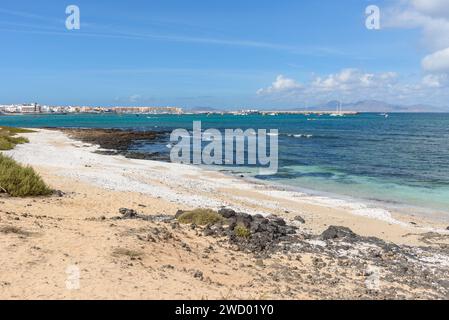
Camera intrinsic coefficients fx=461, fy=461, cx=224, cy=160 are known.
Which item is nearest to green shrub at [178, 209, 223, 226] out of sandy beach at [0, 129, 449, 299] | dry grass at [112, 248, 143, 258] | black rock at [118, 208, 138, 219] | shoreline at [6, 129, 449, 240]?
sandy beach at [0, 129, 449, 299]

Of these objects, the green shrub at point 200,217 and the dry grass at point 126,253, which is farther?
the green shrub at point 200,217

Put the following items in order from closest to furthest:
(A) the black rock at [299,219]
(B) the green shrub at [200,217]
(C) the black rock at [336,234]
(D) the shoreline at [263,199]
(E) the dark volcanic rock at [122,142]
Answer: (C) the black rock at [336,234], (B) the green shrub at [200,217], (A) the black rock at [299,219], (D) the shoreline at [263,199], (E) the dark volcanic rock at [122,142]

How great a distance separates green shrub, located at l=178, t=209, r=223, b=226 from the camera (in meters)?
13.7

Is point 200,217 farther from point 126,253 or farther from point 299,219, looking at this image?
point 126,253

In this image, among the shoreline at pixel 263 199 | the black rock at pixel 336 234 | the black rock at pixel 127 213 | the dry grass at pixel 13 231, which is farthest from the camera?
the shoreline at pixel 263 199

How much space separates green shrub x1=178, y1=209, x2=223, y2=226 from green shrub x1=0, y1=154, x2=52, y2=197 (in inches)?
218

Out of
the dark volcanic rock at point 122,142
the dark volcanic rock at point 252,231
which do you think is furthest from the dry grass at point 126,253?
the dark volcanic rock at point 122,142

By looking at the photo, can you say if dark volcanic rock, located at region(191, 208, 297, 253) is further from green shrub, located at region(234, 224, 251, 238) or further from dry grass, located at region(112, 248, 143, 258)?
dry grass, located at region(112, 248, 143, 258)

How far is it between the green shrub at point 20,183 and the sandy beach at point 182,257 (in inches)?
18.8

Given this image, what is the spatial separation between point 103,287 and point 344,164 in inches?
1263

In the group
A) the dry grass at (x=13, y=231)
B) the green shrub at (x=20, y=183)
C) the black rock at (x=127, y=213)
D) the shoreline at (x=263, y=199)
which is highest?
the green shrub at (x=20, y=183)

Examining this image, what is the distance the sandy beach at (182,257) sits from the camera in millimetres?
8094

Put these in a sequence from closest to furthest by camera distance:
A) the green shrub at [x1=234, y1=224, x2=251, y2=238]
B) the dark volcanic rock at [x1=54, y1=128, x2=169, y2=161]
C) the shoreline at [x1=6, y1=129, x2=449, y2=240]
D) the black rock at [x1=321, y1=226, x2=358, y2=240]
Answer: the green shrub at [x1=234, y1=224, x2=251, y2=238] → the black rock at [x1=321, y1=226, x2=358, y2=240] → the shoreline at [x1=6, y1=129, x2=449, y2=240] → the dark volcanic rock at [x1=54, y1=128, x2=169, y2=161]

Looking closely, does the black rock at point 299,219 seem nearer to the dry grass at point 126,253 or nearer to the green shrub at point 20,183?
the dry grass at point 126,253
